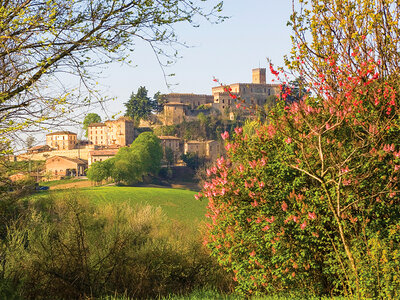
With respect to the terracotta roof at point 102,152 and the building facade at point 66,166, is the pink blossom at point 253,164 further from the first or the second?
the terracotta roof at point 102,152

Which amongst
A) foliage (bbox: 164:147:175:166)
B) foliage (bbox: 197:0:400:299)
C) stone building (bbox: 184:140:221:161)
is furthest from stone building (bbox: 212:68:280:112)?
foliage (bbox: 197:0:400:299)

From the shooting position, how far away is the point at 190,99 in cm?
11931

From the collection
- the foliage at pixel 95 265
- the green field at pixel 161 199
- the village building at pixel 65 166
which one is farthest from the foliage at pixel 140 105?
the foliage at pixel 95 265

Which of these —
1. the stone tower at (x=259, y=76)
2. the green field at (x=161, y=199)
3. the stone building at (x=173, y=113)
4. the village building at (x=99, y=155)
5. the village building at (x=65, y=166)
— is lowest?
the green field at (x=161, y=199)

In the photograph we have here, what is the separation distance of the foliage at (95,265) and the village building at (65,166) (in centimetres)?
6996

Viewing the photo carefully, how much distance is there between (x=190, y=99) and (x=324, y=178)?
111163 mm

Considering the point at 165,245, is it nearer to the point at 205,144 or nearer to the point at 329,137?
the point at 329,137

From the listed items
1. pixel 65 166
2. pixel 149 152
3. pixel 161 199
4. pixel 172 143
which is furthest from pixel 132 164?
pixel 172 143

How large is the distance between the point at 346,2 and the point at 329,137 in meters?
2.49

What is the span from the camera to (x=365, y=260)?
774 centimetres

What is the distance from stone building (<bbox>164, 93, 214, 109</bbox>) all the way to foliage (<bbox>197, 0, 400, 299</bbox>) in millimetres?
106734

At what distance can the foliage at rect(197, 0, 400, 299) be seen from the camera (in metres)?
8.92

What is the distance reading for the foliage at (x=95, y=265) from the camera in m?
8.43

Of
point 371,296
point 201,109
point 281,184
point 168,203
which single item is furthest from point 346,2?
point 201,109
